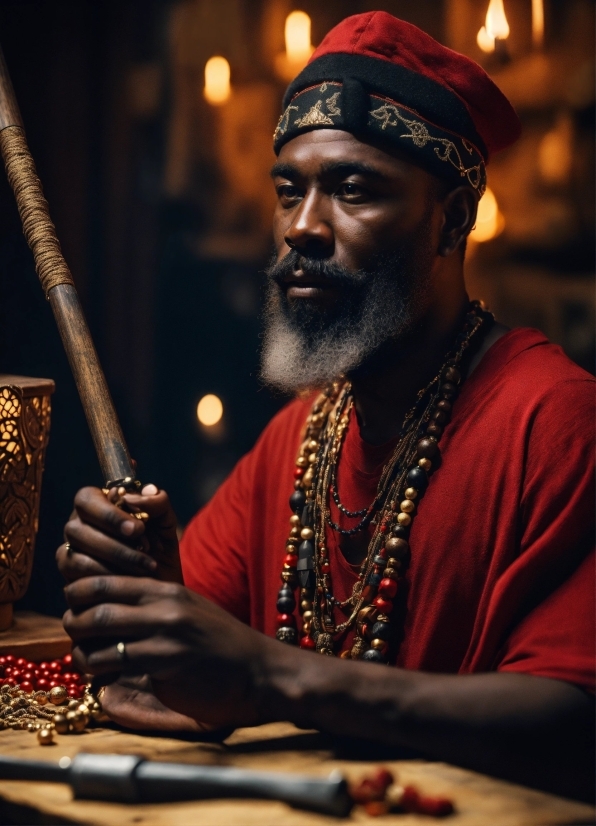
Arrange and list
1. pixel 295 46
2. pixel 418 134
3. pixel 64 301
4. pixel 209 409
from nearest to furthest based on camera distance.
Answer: pixel 64 301
pixel 418 134
pixel 295 46
pixel 209 409

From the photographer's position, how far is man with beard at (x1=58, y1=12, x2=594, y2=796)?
142 centimetres

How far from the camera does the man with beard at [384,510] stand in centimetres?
142

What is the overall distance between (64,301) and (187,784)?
0.77 m

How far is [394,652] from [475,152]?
37.7 inches

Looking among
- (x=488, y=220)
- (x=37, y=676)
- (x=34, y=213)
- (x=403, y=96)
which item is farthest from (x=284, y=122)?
(x=488, y=220)

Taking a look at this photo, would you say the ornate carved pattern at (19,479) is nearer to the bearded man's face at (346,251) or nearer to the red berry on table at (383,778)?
the bearded man's face at (346,251)

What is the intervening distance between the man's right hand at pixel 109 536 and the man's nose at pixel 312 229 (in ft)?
1.96

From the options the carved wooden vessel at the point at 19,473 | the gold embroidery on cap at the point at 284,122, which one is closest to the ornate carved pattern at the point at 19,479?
the carved wooden vessel at the point at 19,473

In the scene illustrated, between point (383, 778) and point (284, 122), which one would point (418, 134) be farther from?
point (383, 778)

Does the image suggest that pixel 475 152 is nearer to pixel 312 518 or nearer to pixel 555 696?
pixel 312 518

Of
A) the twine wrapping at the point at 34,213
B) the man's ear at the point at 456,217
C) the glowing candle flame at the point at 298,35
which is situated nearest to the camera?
the twine wrapping at the point at 34,213

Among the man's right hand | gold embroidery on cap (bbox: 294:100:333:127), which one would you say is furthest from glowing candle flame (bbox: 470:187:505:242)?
the man's right hand

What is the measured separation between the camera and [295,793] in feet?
3.89

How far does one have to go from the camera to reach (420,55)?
1.92 m
